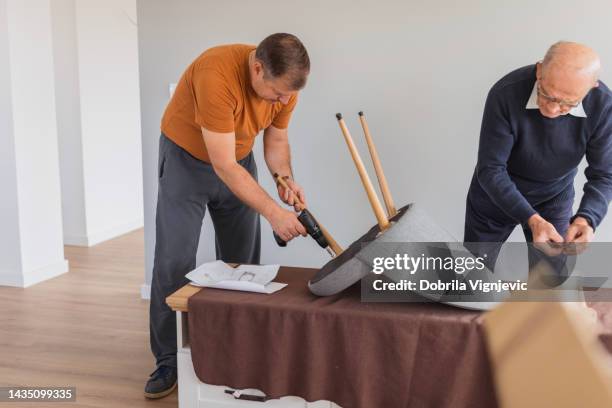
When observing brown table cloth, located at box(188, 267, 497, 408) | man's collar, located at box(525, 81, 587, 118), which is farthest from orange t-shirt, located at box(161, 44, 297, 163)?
man's collar, located at box(525, 81, 587, 118)

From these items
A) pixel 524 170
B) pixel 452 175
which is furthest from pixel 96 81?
pixel 524 170

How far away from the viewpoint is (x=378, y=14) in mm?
3197

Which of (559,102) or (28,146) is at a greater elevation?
(559,102)

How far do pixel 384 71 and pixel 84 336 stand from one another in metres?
1.90

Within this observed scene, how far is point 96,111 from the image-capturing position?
520 cm

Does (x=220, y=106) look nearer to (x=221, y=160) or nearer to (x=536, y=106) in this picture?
(x=221, y=160)

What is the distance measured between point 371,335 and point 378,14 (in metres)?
1.83

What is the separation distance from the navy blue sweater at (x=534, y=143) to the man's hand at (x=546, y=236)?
4cm

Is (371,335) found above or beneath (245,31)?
beneath

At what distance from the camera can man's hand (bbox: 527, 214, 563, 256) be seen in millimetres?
2070

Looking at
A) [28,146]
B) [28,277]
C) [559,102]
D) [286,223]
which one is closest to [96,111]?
[28,146]

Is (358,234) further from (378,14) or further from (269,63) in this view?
(269,63)

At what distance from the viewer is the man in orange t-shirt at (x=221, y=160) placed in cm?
222

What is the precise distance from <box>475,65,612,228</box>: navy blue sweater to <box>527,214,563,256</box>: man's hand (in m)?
0.04
